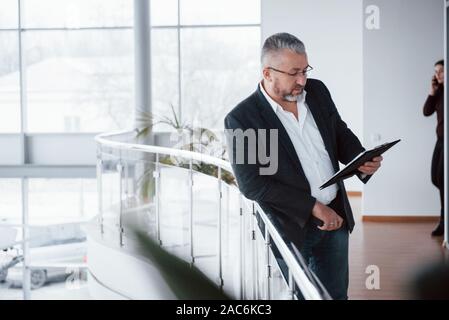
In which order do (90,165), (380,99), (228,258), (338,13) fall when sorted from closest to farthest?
1. (228,258)
2. (380,99)
3. (338,13)
4. (90,165)

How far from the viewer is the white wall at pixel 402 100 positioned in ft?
16.3

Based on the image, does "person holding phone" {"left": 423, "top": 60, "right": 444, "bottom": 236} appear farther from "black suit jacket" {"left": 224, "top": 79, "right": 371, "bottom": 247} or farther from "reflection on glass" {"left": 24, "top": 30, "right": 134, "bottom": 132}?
"reflection on glass" {"left": 24, "top": 30, "right": 134, "bottom": 132}

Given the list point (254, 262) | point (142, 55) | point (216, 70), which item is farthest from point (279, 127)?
point (216, 70)

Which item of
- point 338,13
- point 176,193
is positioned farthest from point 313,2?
point 176,193

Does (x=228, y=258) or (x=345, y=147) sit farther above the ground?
(x=345, y=147)

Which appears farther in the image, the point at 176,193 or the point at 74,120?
the point at 74,120

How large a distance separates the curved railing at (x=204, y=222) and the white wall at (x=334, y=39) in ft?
5.80

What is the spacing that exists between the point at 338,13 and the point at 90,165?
358 cm

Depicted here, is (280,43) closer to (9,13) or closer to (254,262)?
(254,262)

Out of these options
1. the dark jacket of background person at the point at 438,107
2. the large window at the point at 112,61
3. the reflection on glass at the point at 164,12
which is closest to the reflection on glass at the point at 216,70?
the large window at the point at 112,61

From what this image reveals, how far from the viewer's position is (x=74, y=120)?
8.27 m

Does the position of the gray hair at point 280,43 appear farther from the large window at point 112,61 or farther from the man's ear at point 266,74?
the large window at point 112,61

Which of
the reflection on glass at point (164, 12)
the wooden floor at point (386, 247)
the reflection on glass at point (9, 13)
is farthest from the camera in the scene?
the reflection on glass at point (9, 13)
